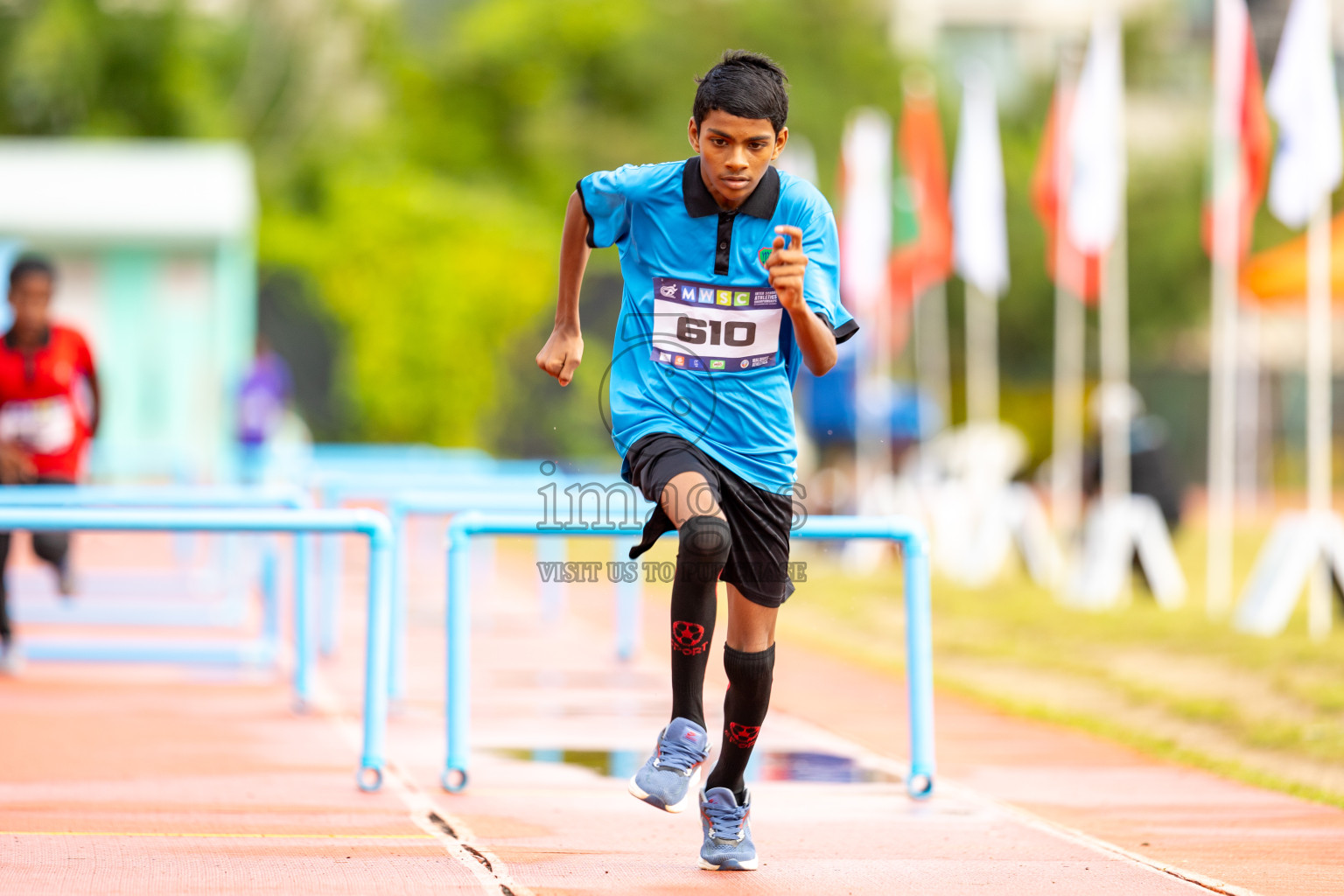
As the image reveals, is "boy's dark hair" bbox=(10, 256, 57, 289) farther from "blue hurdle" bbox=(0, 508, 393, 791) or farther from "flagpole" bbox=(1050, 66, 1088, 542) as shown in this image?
"flagpole" bbox=(1050, 66, 1088, 542)

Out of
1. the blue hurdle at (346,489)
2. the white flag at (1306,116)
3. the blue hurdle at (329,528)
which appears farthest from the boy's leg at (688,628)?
the white flag at (1306,116)

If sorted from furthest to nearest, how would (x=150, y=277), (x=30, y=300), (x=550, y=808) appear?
Result: (x=150, y=277) < (x=30, y=300) < (x=550, y=808)

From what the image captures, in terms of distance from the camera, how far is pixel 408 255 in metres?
24.7

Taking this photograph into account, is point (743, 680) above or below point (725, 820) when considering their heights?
above

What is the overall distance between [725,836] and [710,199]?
5.19ft

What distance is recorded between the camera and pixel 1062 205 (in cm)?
1506

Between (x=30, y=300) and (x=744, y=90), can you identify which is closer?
(x=744, y=90)

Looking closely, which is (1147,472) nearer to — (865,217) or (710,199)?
(865,217)

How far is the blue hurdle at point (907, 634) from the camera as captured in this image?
18.2 ft

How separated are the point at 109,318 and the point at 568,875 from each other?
1878 centimetres

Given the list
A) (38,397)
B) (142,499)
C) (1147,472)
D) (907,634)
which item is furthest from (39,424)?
(1147,472)

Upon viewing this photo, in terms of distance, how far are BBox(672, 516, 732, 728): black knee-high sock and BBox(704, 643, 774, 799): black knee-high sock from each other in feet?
0.27

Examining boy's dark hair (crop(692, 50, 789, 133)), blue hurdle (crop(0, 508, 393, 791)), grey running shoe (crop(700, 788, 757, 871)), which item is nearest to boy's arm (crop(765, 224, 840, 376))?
boy's dark hair (crop(692, 50, 789, 133))

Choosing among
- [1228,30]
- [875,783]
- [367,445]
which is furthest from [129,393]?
[875,783]
